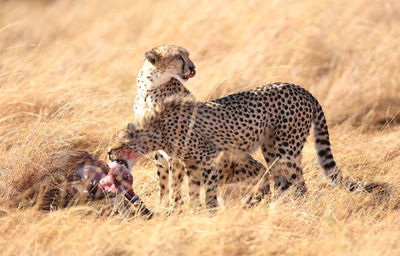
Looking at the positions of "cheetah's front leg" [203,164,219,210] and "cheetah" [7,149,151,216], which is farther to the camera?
"cheetah's front leg" [203,164,219,210]

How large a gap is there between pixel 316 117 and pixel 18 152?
1.80 metres

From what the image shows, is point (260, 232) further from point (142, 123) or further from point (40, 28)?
point (40, 28)

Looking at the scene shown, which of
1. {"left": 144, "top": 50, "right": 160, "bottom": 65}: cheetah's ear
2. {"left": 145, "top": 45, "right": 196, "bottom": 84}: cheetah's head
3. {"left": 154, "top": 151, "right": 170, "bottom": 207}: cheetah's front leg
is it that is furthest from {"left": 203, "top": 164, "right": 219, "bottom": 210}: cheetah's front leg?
{"left": 144, "top": 50, "right": 160, "bottom": 65}: cheetah's ear

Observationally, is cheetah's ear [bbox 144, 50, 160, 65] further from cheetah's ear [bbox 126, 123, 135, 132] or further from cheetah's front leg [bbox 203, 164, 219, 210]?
cheetah's front leg [bbox 203, 164, 219, 210]

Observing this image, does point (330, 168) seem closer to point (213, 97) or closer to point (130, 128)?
point (130, 128)

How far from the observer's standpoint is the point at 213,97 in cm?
688

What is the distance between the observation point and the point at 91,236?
396 centimetres

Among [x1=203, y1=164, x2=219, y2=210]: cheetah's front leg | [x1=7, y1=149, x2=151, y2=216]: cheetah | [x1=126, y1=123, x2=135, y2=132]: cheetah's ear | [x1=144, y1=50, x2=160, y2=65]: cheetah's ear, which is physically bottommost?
[x1=203, y1=164, x2=219, y2=210]: cheetah's front leg

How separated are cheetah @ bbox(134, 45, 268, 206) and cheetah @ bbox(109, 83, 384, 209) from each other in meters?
0.10

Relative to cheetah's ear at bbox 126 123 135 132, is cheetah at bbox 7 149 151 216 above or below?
below

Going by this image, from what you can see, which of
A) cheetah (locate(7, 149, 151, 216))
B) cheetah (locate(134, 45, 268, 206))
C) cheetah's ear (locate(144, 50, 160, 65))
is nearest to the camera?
cheetah (locate(7, 149, 151, 216))

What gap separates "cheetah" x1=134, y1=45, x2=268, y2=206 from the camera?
5.10 m

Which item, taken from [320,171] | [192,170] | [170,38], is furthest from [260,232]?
[170,38]

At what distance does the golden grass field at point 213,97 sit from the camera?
3.96 metres
